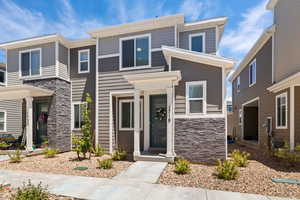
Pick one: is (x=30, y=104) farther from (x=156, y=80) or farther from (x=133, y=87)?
(x=156, y=80)

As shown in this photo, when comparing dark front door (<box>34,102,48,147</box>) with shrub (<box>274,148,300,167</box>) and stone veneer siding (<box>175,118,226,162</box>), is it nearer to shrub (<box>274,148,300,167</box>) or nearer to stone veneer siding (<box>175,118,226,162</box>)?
stone veneer siding (<box>175,118,226,162</box>)

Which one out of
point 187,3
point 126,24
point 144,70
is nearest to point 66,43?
point 126,24

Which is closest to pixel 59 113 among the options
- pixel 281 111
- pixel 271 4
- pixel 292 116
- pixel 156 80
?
pixel 156 80

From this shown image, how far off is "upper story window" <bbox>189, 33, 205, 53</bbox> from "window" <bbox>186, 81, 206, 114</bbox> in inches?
92.6

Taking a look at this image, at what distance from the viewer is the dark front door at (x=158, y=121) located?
8000mm

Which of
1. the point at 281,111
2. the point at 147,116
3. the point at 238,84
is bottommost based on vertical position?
the point at 147,116

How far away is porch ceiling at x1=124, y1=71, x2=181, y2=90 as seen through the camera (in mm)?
6578

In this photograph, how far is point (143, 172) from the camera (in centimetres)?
566

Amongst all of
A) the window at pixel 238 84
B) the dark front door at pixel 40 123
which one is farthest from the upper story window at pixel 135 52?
the window at pixel 238 84

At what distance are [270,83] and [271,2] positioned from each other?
14.1 feet

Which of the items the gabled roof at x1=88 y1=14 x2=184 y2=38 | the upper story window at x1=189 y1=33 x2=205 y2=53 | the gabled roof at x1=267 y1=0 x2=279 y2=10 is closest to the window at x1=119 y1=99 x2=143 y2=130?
the gabled roof at x1=88 y1=14 x2=184 y2=38

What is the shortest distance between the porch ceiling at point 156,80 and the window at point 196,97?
655mm

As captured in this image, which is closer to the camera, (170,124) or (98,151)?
(170,124)

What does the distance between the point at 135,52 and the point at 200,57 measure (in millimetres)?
3386
